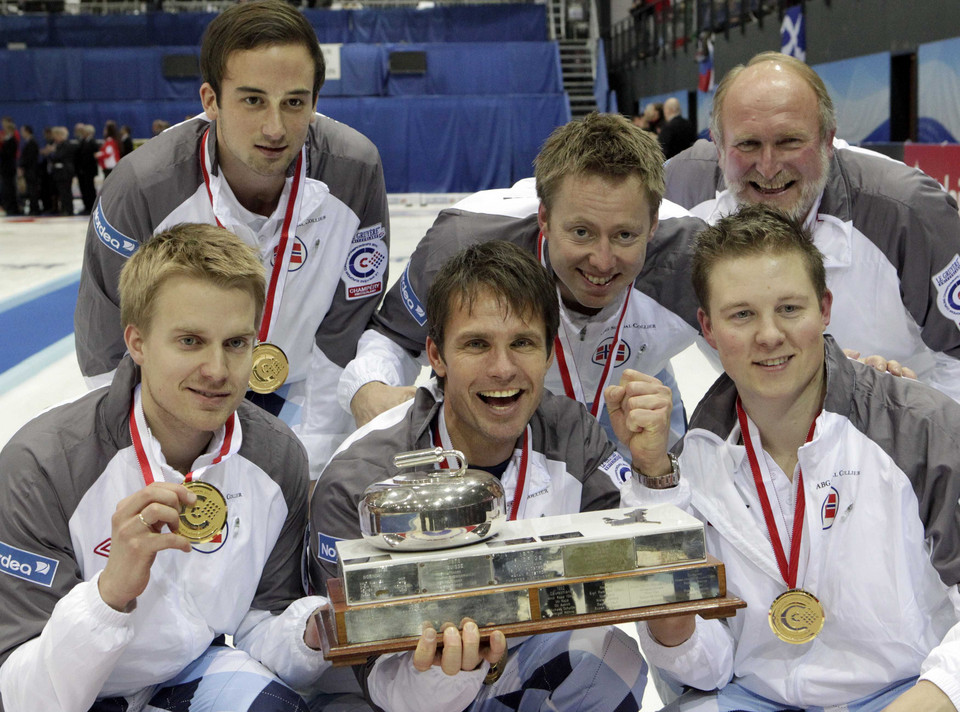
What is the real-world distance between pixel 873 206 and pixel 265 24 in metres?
1.75

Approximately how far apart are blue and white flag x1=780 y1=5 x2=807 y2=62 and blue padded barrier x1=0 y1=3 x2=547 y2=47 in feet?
34.6

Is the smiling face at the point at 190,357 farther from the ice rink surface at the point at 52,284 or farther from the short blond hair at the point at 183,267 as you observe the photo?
the ice rink surface at the point at 52,284

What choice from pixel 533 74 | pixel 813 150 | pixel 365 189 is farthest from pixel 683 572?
pixel 533 74

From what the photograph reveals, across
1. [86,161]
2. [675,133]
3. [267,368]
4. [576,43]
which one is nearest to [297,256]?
[267,368]

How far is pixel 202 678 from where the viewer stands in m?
2.05

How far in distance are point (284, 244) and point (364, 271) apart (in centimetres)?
30

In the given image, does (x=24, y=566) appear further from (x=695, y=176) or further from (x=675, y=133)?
(x=675, y=133)

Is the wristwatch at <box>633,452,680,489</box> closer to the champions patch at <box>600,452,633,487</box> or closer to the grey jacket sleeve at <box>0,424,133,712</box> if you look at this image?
the champions patch at <box>600,452,633,487</box>

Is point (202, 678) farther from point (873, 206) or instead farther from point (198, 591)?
point (873, 206)

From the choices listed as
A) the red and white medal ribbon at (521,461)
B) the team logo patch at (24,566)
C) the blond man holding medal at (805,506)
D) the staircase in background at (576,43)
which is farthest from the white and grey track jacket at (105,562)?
the staircase in background at (576,43)

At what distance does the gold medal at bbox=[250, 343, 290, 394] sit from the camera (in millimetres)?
2975

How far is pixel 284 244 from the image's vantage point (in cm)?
306

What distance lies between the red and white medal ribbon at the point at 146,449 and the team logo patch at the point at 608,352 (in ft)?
3.69

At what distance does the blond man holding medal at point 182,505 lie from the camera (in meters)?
1.92
